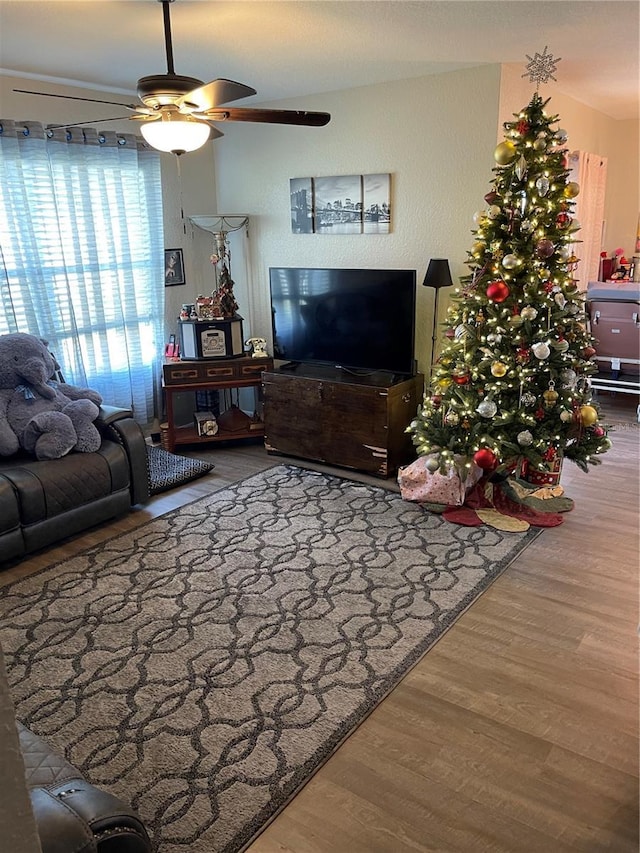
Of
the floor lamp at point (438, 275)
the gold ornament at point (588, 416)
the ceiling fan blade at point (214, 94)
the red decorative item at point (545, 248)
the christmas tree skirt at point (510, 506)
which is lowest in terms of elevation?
the christmas tree skirt at point (510, 506)

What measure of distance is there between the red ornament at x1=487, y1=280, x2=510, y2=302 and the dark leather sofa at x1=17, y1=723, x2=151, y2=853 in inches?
116

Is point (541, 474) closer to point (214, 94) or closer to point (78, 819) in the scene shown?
point (214, 94)

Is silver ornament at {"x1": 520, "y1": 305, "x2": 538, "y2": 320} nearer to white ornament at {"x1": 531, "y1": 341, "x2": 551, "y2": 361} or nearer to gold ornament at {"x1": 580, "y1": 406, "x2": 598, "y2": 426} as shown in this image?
white ornament at {"x1": 531, "y1": 341, "x2": 551, "y2": 361}

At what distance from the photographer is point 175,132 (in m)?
2.56

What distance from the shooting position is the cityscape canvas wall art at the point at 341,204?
4.56 metres

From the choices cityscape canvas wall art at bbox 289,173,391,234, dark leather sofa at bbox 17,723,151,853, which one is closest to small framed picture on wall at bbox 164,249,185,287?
cityscape canvas wall art at bbox 289,173,391,234

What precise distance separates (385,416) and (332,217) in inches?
64.4

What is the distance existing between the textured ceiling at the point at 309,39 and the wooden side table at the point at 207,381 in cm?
195

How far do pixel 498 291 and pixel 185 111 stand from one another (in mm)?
1852

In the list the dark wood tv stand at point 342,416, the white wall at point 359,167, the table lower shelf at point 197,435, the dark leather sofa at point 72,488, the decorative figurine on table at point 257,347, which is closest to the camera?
the dark leather sofa at point 72,488

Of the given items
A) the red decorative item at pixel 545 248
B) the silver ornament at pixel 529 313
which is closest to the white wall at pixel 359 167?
the red decorative item at pixel 545 248

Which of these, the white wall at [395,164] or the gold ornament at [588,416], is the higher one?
the white wall at [395,164]

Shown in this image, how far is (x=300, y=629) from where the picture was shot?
9.25 feet

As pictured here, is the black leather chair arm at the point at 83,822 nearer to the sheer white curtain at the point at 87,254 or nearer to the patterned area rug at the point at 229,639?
the patterned area rug at the point at 229,639
